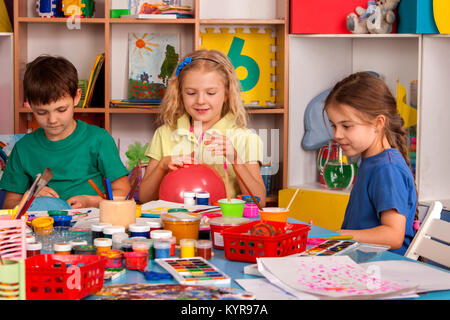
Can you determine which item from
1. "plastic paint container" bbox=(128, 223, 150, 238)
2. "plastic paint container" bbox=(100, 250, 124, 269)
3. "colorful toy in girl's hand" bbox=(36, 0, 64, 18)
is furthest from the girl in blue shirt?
"colorful toy in girl's hand" bbox=(36, 0, 64, 18)

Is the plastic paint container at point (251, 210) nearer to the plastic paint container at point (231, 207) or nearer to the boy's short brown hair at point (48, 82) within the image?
the plastic paint container at point (231, 207)

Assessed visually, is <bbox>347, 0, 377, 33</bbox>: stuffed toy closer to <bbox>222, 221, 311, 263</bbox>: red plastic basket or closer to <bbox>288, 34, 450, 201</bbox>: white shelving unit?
<bbox>288, 34, 450, 201</bbox>: white shelving unit

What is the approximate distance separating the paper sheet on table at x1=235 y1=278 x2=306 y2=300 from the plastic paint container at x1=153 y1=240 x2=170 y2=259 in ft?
0.63

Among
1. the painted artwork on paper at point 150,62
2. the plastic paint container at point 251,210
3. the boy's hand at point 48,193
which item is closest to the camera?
the plastic paint container at point 251,210

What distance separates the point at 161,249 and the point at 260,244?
0.18 meters

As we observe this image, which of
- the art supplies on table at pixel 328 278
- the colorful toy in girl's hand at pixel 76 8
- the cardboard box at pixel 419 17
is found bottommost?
the art supplies on table at pixel 328 278

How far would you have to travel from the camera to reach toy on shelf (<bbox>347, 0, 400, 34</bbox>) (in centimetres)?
292

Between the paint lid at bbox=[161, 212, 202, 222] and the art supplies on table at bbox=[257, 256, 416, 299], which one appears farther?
the paint lid at bbox=[161, 212, 202, 222]

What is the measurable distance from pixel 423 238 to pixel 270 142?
187 cm

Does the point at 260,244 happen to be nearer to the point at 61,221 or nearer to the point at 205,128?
the point at 61,221

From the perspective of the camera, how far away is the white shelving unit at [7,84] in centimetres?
304

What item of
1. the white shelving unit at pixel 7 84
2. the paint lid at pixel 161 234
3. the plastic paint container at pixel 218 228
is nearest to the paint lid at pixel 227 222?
the plastic paint container at pixel 218 228

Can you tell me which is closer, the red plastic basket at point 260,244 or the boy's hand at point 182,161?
the red plastic basket at point 260,244

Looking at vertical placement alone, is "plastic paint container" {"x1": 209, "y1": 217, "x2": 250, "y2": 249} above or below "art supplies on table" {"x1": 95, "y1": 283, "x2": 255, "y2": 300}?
above
